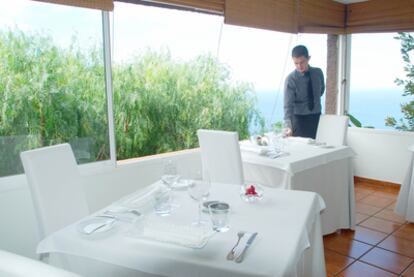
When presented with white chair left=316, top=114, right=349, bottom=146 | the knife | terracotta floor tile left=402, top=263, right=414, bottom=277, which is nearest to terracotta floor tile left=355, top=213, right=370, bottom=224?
white chair left=316, top=114, right=349, bottom=146

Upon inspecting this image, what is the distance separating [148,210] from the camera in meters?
1.78

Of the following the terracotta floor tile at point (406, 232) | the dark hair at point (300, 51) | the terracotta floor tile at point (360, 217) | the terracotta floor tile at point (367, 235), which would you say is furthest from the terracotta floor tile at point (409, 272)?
the dark hair at point (300, 51)

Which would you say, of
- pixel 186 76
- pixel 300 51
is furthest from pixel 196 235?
pixel 300 51

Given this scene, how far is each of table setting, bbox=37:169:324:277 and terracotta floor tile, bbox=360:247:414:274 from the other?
1247mm

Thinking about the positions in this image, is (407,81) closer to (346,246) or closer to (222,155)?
(346,246)

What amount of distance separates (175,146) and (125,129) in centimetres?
70

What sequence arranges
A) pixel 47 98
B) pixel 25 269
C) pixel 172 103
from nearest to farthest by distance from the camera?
1. pixel 25 269
2. pixel 47 98
3. pixel 172 103

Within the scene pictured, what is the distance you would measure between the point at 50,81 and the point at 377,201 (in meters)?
3.75

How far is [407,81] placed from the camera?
477 cm

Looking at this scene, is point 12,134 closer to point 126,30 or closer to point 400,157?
point 126,30

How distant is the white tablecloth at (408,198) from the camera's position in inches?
139

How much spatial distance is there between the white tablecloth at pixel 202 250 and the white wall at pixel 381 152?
3551mm

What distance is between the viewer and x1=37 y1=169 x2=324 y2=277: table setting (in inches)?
50.8

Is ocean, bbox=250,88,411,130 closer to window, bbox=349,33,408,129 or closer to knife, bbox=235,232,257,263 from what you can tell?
window, bbox=349,33,408,129
